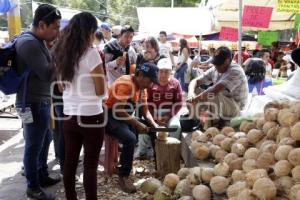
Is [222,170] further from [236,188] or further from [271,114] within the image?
[271,114]

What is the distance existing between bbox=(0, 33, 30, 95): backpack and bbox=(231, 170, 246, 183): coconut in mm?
2101

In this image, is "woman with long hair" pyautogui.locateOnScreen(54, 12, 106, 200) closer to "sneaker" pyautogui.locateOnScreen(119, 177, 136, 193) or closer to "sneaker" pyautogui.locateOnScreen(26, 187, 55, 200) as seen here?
"sneaker" pyautogui.locateOnScreen(26, 187, 55, 200)

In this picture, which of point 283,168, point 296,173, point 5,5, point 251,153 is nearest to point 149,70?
point 251,153

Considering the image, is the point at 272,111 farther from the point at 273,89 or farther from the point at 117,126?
the point at 117,126

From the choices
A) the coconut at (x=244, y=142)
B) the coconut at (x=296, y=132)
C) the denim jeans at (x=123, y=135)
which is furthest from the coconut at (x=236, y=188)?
the denim jeans at (x=123, y=135)

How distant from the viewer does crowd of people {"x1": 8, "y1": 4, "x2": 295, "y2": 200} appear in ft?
10.8

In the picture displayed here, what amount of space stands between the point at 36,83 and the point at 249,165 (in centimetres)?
212

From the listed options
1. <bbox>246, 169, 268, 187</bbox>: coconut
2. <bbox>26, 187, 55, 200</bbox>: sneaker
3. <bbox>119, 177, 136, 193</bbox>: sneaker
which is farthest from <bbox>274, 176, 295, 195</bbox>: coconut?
<bbox>26, 187, 55, 200</bbox>: sneaker

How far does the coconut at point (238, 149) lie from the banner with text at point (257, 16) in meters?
4.65

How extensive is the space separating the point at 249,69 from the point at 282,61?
5698mm

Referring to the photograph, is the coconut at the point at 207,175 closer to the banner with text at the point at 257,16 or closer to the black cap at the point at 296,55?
the black cap at the point at 296,55

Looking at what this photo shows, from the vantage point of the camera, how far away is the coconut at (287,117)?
10.9 ft

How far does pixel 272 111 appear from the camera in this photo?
3691mm

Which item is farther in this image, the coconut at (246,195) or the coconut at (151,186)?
the coconut at (151,186)
